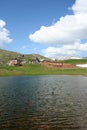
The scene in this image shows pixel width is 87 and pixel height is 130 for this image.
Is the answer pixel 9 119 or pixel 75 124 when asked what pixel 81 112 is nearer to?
pixel 75 124

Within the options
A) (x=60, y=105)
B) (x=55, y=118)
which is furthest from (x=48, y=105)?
(x=55, y=118)

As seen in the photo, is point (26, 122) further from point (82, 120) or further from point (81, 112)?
point (81, 112)

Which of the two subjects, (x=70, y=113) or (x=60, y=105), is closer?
(x=70, y=113)

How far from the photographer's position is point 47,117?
140 ft

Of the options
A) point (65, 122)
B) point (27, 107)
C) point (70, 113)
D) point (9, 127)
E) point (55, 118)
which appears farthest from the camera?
point (27, 107)

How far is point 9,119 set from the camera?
41.2 metres

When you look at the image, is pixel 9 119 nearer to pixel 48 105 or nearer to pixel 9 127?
pixel 9 127

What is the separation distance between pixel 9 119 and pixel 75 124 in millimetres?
10391

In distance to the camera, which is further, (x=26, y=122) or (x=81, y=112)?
(x=81, y=112)

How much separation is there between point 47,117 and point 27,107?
1001cm

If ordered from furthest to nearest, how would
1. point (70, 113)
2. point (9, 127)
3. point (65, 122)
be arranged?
point (70, 113)
point (65, 122)
point (9, 127)

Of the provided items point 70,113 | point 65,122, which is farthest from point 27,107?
point 65,122

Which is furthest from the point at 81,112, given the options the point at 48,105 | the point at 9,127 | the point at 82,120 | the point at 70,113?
the point at 9,127

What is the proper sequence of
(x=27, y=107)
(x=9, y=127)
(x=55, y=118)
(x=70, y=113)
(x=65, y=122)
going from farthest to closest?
(x=27, y=107) < (x=70, y=113) < (x=55, y=118) < (x=65, y=122) < (x=9, y=127)
